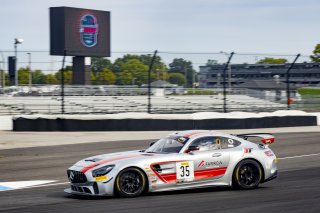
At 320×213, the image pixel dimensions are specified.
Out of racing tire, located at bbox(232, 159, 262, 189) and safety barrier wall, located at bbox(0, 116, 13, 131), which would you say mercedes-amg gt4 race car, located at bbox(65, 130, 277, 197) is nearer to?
racing tire, located at bbox(232, 159, 262, 189)

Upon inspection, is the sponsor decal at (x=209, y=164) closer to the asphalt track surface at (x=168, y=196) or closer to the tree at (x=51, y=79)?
the asphalt track surface at (x=168, y=196)

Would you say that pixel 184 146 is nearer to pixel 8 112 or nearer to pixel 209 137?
pixel 209 137

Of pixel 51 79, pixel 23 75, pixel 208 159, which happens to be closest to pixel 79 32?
pixel 51 79

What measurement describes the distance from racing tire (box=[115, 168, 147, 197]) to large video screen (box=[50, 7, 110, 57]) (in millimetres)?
32943

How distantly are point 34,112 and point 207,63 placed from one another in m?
7.46

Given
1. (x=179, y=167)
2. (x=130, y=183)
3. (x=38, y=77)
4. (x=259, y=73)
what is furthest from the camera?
(x=259, y=73)

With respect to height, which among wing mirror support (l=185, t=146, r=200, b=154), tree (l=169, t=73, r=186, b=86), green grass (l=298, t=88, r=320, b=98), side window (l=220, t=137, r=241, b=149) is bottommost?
wing mirror support (l=185, t=146, r=200, b=154)

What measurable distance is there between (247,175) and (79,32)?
35092mm

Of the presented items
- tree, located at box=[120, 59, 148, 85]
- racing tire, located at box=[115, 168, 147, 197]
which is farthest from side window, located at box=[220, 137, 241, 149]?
tree, located at box=[120, 59, 148, 85]

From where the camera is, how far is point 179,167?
11.4 metres

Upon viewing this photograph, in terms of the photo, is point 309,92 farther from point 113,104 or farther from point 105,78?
point 105,78

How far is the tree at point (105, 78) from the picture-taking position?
27594mm

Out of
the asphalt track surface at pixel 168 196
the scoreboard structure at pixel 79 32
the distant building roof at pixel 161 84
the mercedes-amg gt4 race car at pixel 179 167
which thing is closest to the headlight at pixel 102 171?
the mercedes-amg gt4 race car at pixel 179 167

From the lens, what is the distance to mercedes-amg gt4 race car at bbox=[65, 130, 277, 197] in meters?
10.9
